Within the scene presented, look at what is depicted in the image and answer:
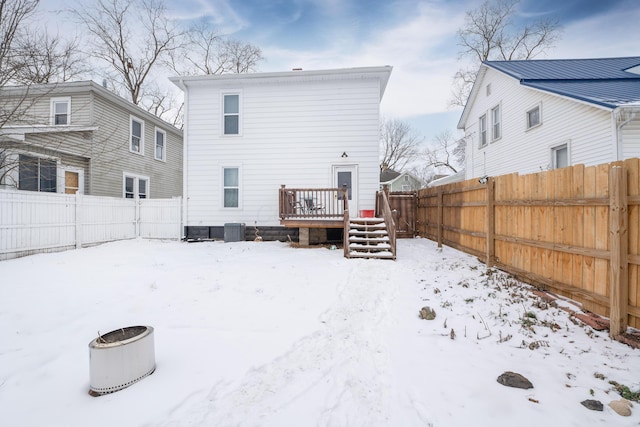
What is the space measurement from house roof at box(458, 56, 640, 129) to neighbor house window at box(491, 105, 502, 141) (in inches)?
67.9

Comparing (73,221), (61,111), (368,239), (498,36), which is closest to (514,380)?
(368,239)

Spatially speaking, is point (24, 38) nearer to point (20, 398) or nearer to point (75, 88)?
point (75, 88)

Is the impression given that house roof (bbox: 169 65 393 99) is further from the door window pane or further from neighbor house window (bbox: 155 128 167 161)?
neighbor house window (bbox: 155 128 167 161)

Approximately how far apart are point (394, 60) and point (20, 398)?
17432 mm

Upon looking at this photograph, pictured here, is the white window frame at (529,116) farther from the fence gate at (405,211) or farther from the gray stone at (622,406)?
the gray stone at (622,406)

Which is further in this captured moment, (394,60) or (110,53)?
(110,53)

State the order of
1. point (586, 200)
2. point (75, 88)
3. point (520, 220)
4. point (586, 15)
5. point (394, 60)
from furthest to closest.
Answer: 1. point (394, 60)
2. point (586, 15)
3. point (75, 88)
4. point (520, 220)
5. point (586, 200)

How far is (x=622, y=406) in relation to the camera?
6.70 feet

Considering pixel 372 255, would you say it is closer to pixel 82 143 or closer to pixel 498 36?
pixel 82 143

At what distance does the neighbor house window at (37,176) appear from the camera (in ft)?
33.9

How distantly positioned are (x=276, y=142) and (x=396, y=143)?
1085 inches

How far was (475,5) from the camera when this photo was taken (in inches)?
799

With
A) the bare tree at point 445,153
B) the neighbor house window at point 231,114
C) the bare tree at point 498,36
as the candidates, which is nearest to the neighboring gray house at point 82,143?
the neighbor house window at point 231,114

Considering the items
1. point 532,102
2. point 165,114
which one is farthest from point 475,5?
point 165,114
